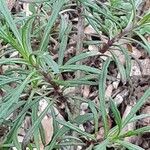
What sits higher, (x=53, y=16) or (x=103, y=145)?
(x=53, y=16)

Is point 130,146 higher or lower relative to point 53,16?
lower

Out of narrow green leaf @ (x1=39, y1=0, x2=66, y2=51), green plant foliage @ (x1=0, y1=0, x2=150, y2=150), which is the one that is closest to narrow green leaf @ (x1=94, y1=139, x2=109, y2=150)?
green plant foliage @ (x1=0, y1=0, x2=150, y2=150)

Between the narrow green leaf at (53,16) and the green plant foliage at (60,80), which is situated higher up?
the narrow green leaf at (53,16)

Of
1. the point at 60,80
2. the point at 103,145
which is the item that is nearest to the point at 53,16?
the point at 60,80

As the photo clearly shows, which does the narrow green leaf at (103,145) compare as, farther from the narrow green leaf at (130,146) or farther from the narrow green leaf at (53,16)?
the narrow green leaf at (53,16)

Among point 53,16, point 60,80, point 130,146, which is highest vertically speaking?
point 53,16

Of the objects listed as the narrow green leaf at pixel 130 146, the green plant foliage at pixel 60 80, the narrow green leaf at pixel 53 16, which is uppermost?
the narrow green leaf at pixel 53 16

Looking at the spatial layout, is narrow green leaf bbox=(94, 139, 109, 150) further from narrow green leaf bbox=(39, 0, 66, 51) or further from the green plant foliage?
narrow green leaf bbox=(39, 0, 66, 51)

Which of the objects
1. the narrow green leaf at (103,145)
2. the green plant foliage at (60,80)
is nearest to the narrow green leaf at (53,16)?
the green plant foliage at (60,80)

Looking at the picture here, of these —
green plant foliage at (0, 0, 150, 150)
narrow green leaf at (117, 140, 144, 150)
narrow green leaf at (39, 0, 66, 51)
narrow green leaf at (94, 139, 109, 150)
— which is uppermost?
narrow green leaf at (39, 0, 66, 51)

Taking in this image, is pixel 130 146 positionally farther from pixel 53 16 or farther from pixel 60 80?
pixel 53 16

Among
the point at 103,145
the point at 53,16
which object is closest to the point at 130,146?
the point at 103,145

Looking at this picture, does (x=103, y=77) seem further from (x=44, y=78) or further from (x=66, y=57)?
(x=66, y=57)
